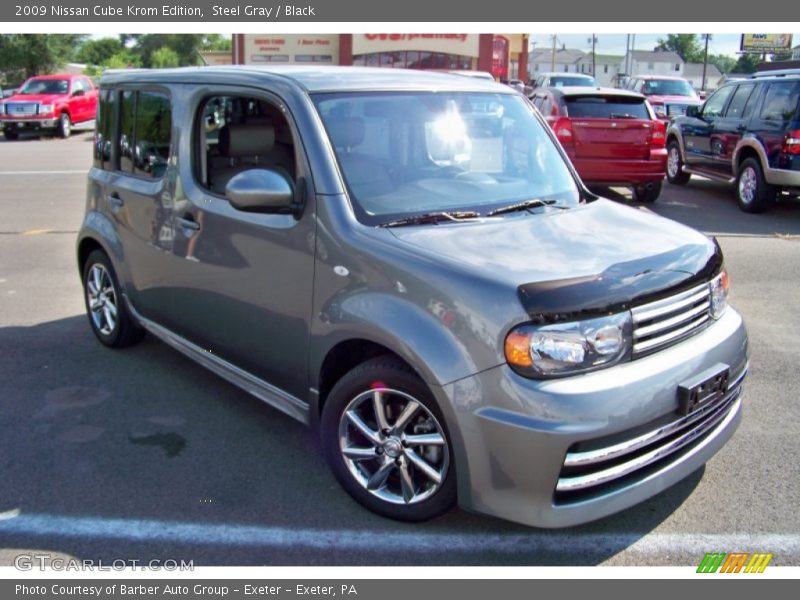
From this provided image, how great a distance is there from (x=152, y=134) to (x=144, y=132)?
0.15 metres

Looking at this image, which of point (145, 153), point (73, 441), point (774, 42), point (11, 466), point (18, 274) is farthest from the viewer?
point (774, 42)

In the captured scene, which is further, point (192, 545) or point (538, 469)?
point (192, 545)

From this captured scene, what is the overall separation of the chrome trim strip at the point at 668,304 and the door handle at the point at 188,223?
2421 millimetres

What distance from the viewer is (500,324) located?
285cm

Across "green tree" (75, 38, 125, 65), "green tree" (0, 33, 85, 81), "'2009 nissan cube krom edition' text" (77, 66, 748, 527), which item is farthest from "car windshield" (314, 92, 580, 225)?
"green tree" (75, 38, 125, 65)

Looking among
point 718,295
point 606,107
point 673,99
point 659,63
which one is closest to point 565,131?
point 606,107

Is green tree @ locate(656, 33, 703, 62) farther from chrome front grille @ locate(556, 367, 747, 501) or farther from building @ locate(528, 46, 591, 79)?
chrome front grille @ locate(556, 367, 747, 501)

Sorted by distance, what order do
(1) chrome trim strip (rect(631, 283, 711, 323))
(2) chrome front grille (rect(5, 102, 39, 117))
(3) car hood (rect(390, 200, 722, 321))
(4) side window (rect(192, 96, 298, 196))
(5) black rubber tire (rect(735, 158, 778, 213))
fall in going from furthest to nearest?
(2) chrome front grille (rect(5, 102, 39, 117)), (5) black rubber tire (rect(735, 158, 778, 213)), (4) side window (rect(192, 96, 298, 196)), (1) chrome trim strip (rect(631, 283, 711, 323)), (3) car hood (rect(390, 200, 722, 321))

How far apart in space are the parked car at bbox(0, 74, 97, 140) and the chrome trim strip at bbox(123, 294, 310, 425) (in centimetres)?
2153

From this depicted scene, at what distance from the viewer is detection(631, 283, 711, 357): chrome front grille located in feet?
9.95

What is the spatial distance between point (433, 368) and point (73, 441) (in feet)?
7.64

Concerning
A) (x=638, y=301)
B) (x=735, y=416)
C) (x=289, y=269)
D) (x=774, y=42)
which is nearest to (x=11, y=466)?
(x=289, y=269)

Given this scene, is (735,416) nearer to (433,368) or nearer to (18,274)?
(433,368)

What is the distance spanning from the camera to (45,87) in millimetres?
24812
